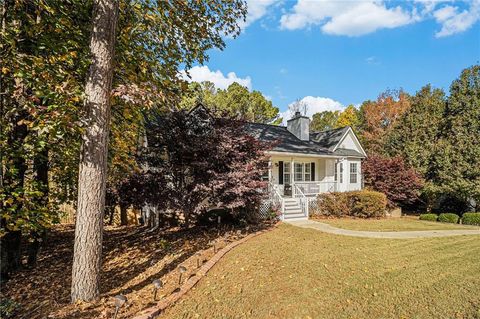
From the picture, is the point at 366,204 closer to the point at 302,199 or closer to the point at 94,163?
the point at 302,199

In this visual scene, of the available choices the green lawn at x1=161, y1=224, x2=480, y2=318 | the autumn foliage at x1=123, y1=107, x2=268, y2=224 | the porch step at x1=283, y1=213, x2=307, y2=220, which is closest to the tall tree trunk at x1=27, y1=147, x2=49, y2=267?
the autumn foliage at x1=123, y1=107, x2=268, y2=224

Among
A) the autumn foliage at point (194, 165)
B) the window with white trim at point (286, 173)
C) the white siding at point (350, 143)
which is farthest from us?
the white siding at point (350, 143)

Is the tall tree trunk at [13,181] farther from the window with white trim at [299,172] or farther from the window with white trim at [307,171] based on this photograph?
the window with white trim at [307,171]

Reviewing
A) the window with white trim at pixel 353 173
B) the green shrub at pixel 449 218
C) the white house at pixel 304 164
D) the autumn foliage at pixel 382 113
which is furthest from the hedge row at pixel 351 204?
the autumn foliage at pixel 382 113

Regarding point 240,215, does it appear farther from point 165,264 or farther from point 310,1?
point 310,1

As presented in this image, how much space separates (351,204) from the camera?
15156 mm

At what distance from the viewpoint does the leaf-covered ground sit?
4.53 meters

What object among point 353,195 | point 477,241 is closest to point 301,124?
point 353,195

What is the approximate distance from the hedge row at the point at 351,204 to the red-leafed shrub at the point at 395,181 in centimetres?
327

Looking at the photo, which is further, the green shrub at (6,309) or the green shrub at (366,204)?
the green shrub at (366,204)

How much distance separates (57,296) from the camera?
5.16 m

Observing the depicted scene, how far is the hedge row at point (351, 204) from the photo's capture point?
1493cm

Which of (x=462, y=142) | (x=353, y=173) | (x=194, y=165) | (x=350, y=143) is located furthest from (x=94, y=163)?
(x=462, y=142)

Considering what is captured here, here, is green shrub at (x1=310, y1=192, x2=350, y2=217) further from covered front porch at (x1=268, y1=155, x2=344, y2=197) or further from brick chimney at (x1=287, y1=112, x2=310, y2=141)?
brick chimney at (x1=287, y1=112, x2=310, y2=141)
